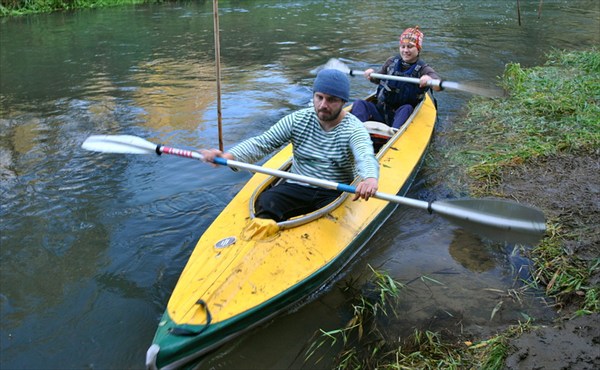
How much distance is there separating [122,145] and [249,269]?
5.79ft

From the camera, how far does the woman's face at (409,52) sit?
5.95 metres

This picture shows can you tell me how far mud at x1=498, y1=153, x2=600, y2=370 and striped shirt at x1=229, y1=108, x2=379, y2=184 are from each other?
1608 mm

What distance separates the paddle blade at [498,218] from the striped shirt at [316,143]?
72 cm

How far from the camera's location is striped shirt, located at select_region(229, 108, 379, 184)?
3.61m

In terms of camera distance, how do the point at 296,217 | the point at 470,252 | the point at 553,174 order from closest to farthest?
the point at 296,217 → the point at 470,252 → the point at 553,174

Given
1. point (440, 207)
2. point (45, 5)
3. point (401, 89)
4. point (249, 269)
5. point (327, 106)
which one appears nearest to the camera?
point (249, 269)

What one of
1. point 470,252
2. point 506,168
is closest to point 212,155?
point 470,252

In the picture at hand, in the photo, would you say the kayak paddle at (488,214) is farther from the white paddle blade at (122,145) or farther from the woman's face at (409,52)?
the woman's face at (409,52)

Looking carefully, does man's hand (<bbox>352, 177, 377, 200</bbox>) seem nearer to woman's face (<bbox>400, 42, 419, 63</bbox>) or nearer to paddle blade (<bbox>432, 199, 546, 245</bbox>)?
paddle blade (<bbox>432, 199, 546, 245</bbox>)

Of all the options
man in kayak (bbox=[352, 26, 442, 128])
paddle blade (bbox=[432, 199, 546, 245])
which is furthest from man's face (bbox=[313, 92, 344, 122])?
man in kayak (bbox=[352, 26, 442, 128])

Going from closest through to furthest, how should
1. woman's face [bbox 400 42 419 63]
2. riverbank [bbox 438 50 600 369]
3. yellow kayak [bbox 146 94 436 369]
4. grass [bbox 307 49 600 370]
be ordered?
1. riverbank [bbox 438 50 600 369]
2. yellow kayak [bbox 146 94 436 369]
3. grass [bbox 307 49 600 370]
4. woman's face [bbox 400 42 419 63]

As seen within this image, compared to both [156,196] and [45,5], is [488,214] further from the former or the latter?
[45,5]

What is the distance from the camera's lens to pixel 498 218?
319 centimetres

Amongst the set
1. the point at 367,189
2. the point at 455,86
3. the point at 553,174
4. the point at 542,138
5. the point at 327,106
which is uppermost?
the point at 327,106
